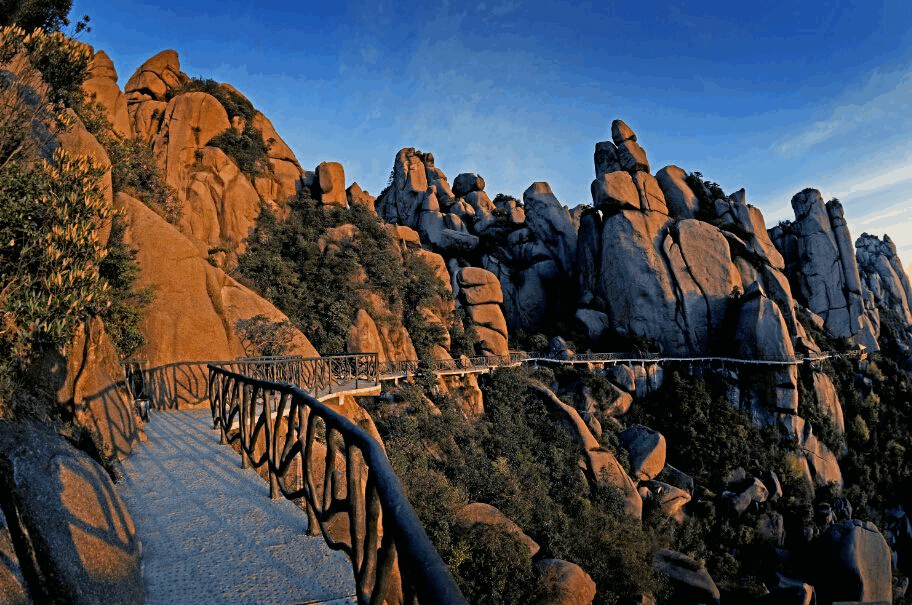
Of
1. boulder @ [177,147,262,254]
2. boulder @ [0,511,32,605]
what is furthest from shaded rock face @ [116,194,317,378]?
boulder @ [0,511,32,605]

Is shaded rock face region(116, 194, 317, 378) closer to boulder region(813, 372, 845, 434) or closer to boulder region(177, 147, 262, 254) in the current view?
boulder region(177, 147, 262, 254)

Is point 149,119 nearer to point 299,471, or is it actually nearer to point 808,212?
point 299,471

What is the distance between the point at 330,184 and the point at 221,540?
2738 cm

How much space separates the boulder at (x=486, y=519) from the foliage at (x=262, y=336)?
939cm

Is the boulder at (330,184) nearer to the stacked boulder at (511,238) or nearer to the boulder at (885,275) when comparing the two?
the stacked boulder at (511,238)

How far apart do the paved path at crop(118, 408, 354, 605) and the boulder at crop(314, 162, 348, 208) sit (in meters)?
24.1

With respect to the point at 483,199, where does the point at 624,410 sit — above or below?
below

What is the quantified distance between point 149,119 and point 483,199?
32.8 m

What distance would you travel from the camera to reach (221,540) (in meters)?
4.19

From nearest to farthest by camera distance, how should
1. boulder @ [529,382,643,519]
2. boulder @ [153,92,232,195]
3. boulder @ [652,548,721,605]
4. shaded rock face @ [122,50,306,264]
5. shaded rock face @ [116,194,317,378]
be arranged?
shaded rock face @ [116,194,317,378], boulder @ [652,548,721,605], boulder @ [529,382,643,519], shaded rock face @ [122,50,306,264], boulder @ [153,92,232,195]

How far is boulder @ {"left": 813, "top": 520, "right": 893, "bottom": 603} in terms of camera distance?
19047mm

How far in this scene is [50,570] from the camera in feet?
9.06

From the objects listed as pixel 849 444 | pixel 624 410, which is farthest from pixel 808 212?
pixel 624 410

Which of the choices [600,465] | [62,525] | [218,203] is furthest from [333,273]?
[62,525]
